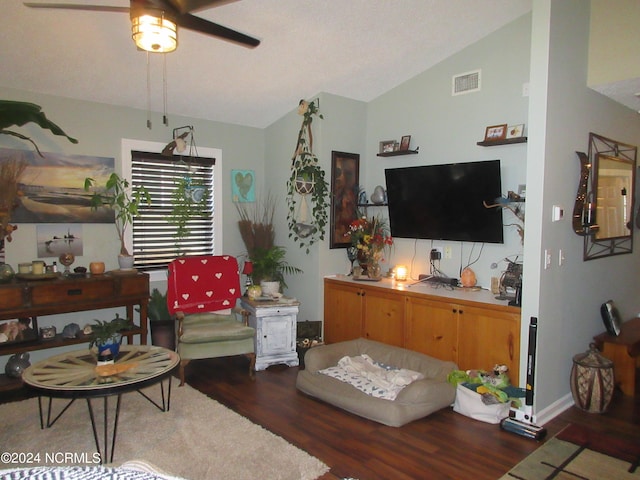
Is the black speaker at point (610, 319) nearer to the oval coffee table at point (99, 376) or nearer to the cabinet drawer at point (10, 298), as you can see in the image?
the oval coffee table at point (99, 376)

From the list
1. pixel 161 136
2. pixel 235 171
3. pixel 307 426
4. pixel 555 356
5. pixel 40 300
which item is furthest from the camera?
pixel 235 171

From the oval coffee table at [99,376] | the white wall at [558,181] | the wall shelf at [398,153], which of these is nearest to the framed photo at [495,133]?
the white wall at [558,181]

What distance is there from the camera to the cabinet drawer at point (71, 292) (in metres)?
3.62

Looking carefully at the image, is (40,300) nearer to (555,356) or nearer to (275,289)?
(275,289)

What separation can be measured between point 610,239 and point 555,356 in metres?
1.35

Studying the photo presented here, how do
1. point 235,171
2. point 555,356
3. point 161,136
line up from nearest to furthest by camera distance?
point 555,356 → point 161,136 → point 235,171

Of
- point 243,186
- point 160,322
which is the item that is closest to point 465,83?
point 243,186

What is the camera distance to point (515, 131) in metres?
3.84

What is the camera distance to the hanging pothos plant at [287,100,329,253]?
4688 mm

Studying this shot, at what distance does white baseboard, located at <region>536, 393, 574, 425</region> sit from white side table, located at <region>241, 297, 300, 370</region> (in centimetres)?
216

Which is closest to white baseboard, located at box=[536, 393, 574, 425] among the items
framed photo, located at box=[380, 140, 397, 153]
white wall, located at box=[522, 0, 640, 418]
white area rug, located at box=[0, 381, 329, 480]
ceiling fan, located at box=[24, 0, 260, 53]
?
white wall, located at box=[522, 0, 640, 418]

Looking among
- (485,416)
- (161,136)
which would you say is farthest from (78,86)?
(485,416)

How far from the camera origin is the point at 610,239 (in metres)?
4.04

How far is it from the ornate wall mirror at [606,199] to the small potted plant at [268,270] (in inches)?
108
